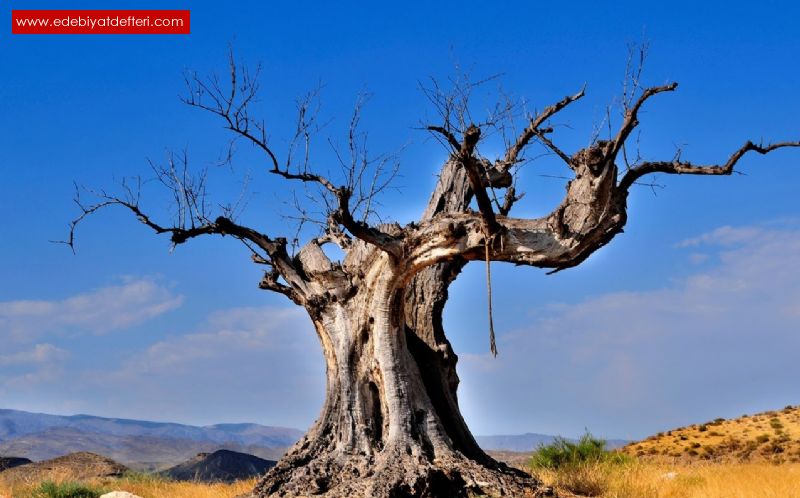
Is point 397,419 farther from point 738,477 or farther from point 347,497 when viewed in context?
point 738,477

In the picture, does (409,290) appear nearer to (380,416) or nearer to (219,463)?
(380,416)

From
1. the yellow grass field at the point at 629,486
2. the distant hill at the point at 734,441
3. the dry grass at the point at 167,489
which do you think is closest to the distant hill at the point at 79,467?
the dry grass at the point at 167,489

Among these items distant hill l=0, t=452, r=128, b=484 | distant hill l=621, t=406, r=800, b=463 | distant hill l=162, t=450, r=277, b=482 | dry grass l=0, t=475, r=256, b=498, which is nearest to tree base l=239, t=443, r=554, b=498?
dry grass l=0, t=475, r=256, b=498

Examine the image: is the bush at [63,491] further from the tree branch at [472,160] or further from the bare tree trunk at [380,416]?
the tree branch at [472,160]

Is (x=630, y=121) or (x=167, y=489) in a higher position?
(x=630, y=121)

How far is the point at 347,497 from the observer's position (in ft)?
33.1

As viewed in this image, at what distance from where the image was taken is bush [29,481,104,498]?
1347 centimetres

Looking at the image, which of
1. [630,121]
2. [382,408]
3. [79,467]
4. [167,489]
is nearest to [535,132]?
[630,121]

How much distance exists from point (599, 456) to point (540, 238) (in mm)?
8664

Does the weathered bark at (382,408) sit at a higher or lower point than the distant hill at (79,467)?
higher

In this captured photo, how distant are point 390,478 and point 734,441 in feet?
77.9

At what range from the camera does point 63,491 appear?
13.7 metres

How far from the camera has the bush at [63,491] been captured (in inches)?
530

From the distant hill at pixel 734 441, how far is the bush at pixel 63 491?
62.5 ft
